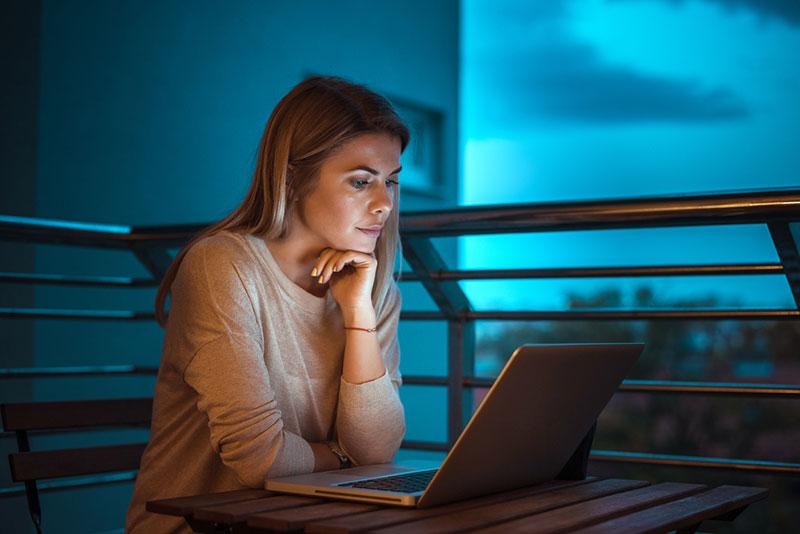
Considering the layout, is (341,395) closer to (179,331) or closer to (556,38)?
(179,331)

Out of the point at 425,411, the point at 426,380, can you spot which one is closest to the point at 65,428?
the point at 426,380

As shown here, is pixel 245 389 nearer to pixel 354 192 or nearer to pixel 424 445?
pixel 354 192

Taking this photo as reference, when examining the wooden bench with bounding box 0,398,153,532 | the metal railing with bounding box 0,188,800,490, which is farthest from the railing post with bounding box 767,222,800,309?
the wooden bench with bounding box 0,398,153,532

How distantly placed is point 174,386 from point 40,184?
8.37 feet

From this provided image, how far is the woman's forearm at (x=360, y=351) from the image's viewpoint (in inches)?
72.8

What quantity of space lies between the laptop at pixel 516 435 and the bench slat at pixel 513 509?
0.14ft

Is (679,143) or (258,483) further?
(679,143)

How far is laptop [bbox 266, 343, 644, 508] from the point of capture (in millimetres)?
1287

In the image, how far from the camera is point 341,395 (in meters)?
1.86

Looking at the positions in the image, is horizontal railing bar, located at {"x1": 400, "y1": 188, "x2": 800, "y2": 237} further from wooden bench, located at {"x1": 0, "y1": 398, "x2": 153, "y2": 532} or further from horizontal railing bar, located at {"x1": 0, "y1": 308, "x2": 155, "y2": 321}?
horizontal railing bar, located at {"x1": 0, "y1": 308, "x2": 155, "y2": 321}

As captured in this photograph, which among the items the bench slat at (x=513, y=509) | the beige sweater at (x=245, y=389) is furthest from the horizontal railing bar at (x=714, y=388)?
the beige sweater at (x=245, y=389)

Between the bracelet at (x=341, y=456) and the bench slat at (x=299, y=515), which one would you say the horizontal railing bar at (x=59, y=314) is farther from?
the bench slat at (x=299, y=515)

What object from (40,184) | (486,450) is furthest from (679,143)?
(486,450)

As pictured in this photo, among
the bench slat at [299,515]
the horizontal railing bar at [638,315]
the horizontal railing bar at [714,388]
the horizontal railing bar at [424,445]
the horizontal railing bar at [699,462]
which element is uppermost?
the horizontal railing bar at [638,315]
